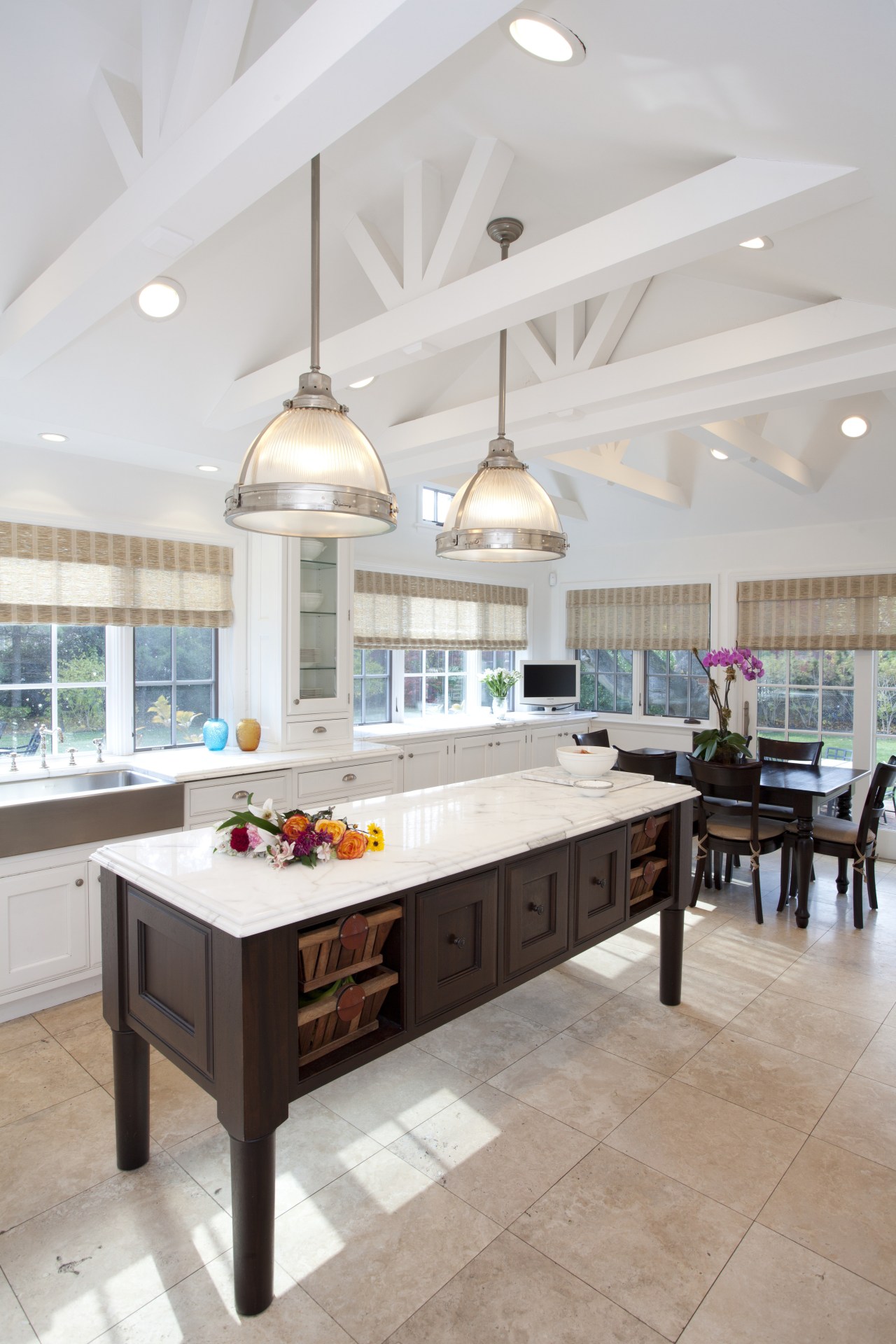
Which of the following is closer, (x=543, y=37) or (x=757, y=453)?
(x=543, y=37)

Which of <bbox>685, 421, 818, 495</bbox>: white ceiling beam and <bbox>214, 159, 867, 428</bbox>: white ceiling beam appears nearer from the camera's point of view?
<bbox>214, 159, 867, 428</bbox>: white ceiling beam

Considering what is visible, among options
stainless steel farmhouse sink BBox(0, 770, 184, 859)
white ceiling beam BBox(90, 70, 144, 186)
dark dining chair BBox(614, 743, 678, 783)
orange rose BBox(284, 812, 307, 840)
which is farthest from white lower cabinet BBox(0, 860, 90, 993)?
dark dining chair BBox(614, 743, 678, 783)

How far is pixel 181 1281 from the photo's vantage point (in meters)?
1.81

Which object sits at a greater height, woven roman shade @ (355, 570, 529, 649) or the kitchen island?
woven roman shade @ (355, 570, 529, 649)

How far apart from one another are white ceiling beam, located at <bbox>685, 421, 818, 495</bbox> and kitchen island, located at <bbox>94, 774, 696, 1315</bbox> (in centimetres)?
238

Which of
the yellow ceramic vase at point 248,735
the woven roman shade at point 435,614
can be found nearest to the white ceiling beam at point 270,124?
the yellow ceramic vase at point 248,735

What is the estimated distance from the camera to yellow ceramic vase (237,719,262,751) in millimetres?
4215

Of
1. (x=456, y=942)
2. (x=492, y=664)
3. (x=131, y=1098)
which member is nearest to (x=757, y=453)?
(x=492, y=664)

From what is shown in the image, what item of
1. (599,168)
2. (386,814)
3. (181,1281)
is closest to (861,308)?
(599,168)

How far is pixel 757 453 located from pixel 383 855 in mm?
3697

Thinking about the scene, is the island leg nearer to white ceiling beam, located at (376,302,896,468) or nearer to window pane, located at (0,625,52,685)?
white ceiling beam, located at (376,302,896,468)

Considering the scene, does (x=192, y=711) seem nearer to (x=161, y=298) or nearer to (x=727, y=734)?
(x=161, y=298)

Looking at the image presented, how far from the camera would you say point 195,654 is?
444 cm

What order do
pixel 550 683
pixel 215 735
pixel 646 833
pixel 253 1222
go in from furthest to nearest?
1. pixel 550 683
2. pixel 215 735
3. pixel 646 833
4. pixel 253 1222
